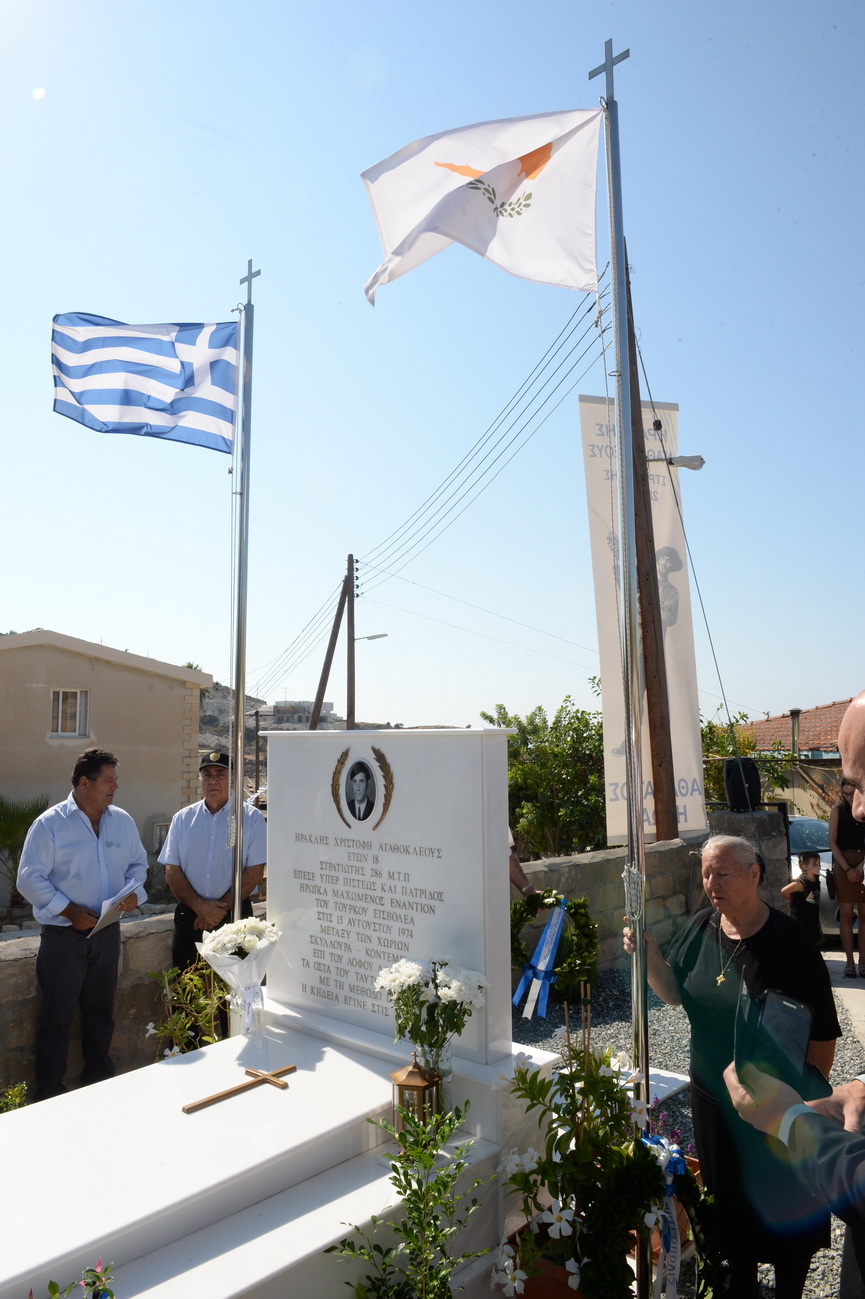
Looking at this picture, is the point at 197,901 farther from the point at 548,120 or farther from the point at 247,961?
the point at 548,120

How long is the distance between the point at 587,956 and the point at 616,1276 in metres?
1.46

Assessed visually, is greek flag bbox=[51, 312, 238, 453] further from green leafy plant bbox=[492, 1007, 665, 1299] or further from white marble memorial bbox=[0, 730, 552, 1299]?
green leafy plant bbox=[492, 1007, 665, 1299]

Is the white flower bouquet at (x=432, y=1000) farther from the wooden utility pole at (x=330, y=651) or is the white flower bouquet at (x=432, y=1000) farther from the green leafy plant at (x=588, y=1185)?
the wooden utility pole at (x=330, y=651)

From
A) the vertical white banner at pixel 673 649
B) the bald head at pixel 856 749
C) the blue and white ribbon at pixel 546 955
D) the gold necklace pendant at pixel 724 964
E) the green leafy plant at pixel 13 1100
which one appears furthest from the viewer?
the vertical white banner at pixel 673 649

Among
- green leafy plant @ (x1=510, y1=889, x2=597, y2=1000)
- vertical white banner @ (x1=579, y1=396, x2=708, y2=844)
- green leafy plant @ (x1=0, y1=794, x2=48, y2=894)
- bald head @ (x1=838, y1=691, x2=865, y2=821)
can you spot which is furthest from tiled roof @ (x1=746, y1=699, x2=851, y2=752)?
bald head @ (x1=838, y1=691, x2=865, y2=821)

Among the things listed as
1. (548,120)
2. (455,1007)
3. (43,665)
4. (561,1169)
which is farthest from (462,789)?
(43,665)

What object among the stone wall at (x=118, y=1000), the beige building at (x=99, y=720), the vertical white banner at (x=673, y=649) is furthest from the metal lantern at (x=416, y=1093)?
the beige building at (x=99, y=720)

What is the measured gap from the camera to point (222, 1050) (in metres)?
3.80

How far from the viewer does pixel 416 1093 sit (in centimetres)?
305

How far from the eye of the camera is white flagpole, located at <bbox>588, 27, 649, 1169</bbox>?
2.97 m

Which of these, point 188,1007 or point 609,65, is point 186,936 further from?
point 609,65

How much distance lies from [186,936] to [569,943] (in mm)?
2112

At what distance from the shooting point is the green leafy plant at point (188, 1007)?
4.20 meters

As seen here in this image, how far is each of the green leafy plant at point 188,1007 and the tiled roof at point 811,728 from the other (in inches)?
854
